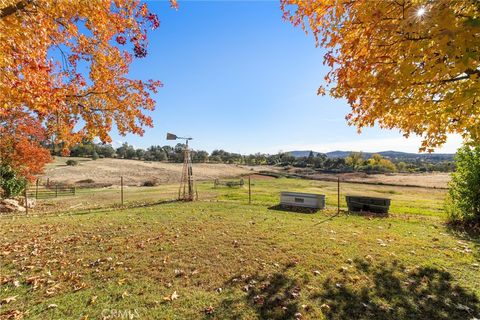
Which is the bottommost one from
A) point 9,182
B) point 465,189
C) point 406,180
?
point 406,180

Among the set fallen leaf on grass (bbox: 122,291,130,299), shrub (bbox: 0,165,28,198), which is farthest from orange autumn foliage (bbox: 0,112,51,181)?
fallen leaf on grass (bbox: 122,291,130,299)

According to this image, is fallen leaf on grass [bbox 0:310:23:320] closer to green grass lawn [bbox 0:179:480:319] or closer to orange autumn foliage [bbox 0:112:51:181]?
green grass lawn [bbox 0:179:480:319]

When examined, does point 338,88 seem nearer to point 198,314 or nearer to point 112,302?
point 198,314

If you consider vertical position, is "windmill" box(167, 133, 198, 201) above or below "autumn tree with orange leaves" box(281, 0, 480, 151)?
below

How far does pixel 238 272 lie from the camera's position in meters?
4.96

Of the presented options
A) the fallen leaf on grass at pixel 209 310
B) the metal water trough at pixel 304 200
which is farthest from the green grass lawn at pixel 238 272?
the metal water trough at pixel 304 200

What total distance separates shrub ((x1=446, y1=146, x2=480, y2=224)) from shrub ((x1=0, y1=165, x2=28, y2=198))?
→ 26.5 metres

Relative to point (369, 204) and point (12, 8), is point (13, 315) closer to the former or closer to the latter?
point (12, 8)

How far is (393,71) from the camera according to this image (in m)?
3.70

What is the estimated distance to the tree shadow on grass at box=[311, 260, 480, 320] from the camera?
3.62 meters

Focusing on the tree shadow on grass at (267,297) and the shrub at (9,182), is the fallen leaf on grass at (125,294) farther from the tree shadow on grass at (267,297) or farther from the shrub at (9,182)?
the shrub at (9,182)

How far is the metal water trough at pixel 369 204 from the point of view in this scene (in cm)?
1133

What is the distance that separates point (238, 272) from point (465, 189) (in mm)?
9672

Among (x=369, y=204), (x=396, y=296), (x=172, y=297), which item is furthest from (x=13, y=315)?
(x=369, y=204)
